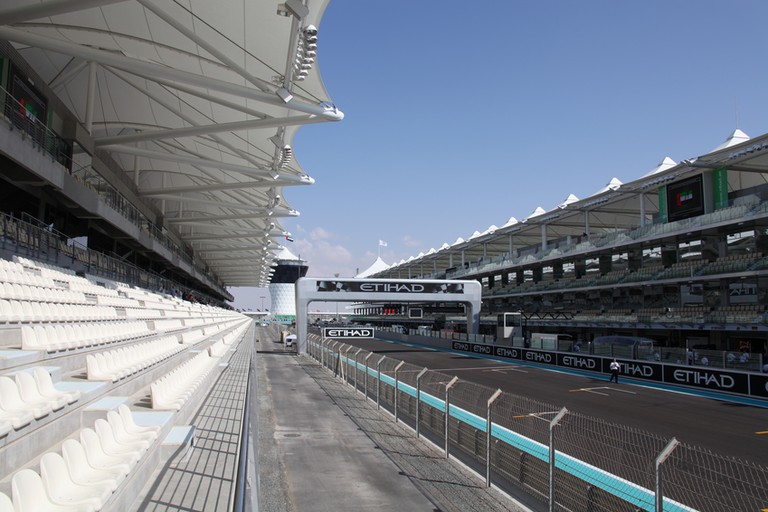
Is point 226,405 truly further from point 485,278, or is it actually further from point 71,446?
point 485,278

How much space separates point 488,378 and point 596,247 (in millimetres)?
21699

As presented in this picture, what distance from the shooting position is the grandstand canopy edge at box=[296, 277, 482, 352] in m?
37.8

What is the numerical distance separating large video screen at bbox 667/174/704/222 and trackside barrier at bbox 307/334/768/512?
2598 cm

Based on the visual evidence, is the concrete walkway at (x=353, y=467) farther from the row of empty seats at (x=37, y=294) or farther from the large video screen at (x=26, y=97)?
the large video screen at (x=26, y=97)

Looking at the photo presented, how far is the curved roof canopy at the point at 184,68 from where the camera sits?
19.1m

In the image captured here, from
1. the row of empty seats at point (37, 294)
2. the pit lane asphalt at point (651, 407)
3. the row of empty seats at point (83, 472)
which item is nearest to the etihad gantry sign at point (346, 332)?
the pit lane asphalt at point (651, 407)

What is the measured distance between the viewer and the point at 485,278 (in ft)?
223

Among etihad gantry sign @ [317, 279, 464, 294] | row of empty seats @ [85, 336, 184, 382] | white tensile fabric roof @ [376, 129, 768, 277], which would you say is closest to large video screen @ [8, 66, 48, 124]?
row of empty seats @ [85, 336, 184, 382]

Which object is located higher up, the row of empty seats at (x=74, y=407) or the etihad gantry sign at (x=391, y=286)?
the etihad gantry sign at (x=391, y=286)

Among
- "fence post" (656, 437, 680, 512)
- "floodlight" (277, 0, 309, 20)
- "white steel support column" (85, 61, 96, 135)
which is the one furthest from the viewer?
"white steel support column" (85, 61, 96, 135)

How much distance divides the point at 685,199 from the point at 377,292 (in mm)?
21132

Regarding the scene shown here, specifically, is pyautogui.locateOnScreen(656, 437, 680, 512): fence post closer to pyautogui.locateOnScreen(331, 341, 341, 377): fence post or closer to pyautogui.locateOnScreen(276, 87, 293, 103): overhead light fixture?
pyautogui.locateOnScreen(331, 341, 341, 377): fence post

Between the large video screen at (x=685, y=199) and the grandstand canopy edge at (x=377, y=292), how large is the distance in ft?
47.7

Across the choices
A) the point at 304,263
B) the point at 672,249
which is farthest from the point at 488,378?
the point at 304,263
